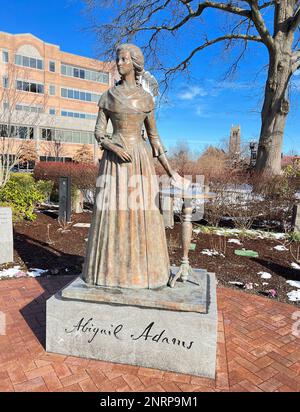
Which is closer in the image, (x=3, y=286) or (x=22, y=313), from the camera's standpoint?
(x=22, y=313)

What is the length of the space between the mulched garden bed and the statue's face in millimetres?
3464

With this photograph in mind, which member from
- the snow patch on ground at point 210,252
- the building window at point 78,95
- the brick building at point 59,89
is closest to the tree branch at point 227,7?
the snow patch on ground at point 210,252

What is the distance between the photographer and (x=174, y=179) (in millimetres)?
2883

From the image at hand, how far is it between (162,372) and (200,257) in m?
3.52

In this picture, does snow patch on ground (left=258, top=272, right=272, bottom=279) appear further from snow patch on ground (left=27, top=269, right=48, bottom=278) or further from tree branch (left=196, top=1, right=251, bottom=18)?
tree branch (left=196, top=1, right=251, bottom=18)

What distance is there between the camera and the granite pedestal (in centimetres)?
248

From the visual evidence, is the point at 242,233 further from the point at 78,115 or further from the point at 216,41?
the point at 78,115

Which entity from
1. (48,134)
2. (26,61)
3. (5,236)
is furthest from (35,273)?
(26,61)

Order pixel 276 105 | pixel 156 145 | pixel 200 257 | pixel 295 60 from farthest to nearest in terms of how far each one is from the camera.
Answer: pixel 295 60
pixel 276 105
pixel 200 257
pixel 156 145

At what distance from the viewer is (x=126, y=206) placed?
2.71 meters

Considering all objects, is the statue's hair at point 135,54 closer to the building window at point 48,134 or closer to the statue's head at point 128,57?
the statue's head at point 128,57

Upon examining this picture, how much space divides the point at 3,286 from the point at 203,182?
6305 mm
